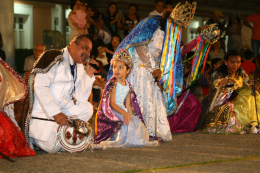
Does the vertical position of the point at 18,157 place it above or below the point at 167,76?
below

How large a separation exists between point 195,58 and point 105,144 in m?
2.18

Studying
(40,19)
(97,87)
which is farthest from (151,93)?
(40,19)

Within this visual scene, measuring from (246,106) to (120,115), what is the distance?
239 centimetres

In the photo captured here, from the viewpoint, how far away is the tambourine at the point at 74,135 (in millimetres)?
4430

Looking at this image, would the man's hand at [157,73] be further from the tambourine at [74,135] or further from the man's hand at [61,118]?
the man's hand at [61,118]

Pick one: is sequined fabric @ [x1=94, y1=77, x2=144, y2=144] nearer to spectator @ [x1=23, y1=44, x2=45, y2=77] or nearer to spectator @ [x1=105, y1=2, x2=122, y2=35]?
spectator @ [x1=23, y1=44, x2=45, y2=77]

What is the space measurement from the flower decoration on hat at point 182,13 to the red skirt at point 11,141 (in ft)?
8.40

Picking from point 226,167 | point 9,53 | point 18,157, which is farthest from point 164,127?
point 9,53

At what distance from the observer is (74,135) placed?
4461mm

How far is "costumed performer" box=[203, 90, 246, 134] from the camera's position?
242 inches

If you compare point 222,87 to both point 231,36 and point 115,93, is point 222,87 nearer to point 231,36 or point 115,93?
point 115,93

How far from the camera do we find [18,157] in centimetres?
414

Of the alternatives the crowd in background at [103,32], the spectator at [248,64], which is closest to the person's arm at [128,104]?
the crowd in background at [103,32]

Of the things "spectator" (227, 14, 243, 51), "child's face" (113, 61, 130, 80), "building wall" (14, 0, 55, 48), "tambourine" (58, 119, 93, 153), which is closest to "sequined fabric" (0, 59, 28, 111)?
"tambourine" (58, 119, 93, 153)
